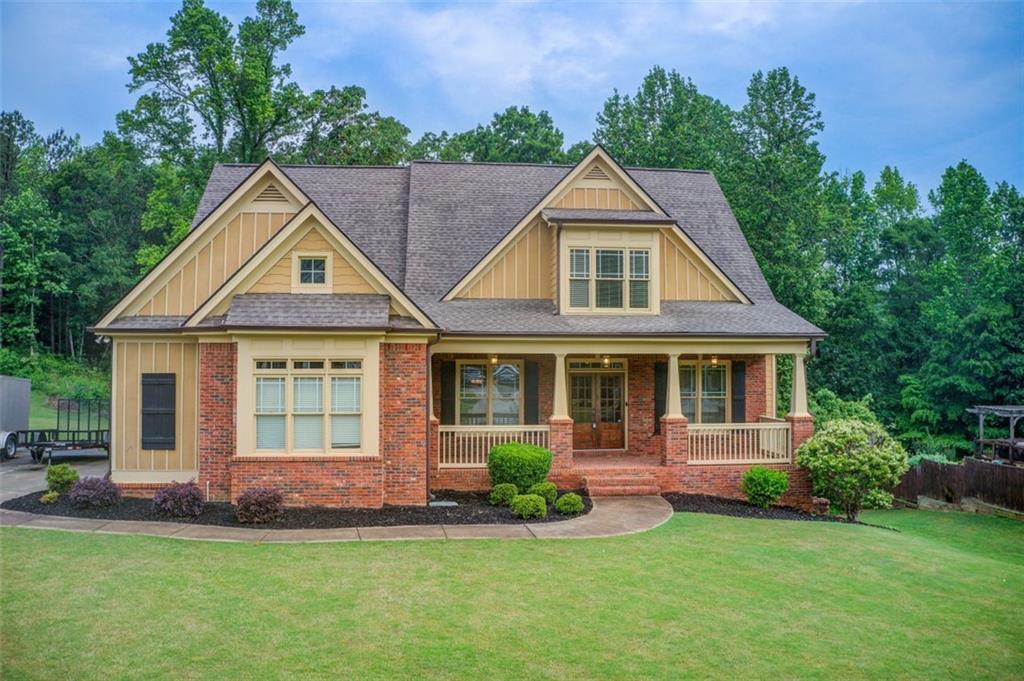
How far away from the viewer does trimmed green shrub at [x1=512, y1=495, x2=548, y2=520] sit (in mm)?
12703

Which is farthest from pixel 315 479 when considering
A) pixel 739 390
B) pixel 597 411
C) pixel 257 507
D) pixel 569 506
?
pixel 739 390

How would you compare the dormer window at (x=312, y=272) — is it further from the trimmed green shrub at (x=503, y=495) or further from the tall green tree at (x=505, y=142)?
the tall green tree at (x=505, y=142)

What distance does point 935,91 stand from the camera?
89.7 feet

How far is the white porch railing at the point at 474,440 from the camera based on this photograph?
50.9 ft

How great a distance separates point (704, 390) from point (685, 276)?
114 inches

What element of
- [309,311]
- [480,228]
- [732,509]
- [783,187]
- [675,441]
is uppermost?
[783,187]

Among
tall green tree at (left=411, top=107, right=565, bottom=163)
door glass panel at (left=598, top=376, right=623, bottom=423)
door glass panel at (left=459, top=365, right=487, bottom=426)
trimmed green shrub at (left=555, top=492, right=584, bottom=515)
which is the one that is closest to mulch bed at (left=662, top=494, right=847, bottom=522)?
trimmed green shrub at (left=555, top=492, right=584, bottom=515)

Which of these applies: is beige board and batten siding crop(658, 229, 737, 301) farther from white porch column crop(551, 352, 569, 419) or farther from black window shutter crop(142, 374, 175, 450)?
black window shutter crop(142, 374, 175, 450)

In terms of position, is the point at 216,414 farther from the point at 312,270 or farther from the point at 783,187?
the point at 783,187

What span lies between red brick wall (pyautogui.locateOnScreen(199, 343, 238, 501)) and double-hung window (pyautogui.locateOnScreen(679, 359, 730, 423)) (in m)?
10.5

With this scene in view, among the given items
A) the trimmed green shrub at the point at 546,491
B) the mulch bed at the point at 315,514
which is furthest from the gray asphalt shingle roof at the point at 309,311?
the trimmed green shrub at the point at 546,491

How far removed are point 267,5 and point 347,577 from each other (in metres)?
28.3

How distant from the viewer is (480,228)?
19266 millimetres

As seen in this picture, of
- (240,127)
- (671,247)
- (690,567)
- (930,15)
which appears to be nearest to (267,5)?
(240,127)
